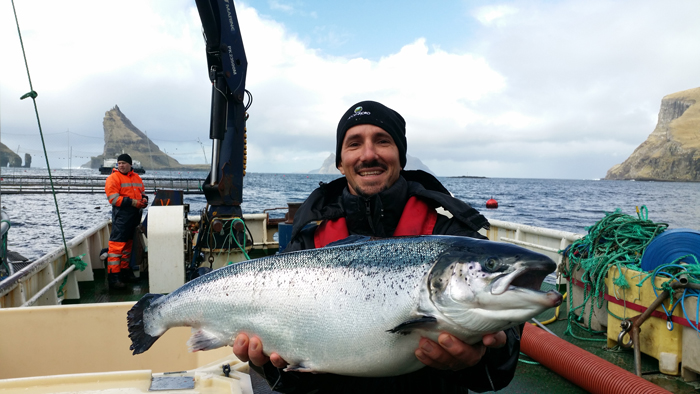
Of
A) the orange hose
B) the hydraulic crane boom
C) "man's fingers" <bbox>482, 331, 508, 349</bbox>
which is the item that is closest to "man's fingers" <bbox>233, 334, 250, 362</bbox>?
"man's fingers" <bbox>482, 331, 508, 349</bbox>

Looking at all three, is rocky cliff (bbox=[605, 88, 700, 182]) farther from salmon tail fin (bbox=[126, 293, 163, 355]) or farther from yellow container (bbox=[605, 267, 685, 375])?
salmon tail fin (bbox=[126, 293, 163, 355])

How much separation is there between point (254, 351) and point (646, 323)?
462 centimetres

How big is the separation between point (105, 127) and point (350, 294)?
229 meters

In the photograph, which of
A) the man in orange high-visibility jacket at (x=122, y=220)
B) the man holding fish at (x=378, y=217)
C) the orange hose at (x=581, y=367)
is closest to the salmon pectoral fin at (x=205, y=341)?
the man holding fish at (x=378, y=217)

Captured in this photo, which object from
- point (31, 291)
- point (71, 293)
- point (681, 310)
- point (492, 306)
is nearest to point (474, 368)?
point (492, 306)

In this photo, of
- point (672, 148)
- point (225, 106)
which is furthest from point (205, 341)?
point (672, 148)

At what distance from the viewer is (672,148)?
461 ft

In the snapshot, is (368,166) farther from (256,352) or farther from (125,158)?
(125,158)

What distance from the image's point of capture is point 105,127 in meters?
194

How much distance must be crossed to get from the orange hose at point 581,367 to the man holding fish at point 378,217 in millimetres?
2128

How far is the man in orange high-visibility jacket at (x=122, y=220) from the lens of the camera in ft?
24.7

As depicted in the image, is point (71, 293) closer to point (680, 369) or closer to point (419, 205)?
point (419, 205)

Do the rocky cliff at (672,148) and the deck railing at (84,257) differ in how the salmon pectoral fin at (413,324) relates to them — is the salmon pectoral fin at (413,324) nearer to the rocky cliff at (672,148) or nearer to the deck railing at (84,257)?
the deck railing at (84,257)

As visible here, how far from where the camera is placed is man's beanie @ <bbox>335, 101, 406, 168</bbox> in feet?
8.29
